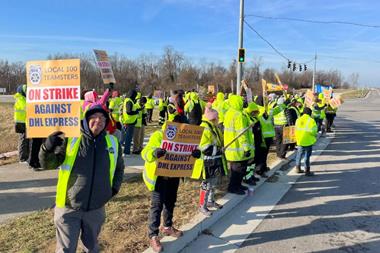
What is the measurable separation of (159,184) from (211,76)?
82.8m

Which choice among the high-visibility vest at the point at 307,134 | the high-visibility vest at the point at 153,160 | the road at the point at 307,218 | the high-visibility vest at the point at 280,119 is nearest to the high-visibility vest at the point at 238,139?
the road at the point at 307,218

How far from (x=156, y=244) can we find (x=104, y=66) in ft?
15.3

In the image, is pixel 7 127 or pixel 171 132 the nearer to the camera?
pixel 171 132

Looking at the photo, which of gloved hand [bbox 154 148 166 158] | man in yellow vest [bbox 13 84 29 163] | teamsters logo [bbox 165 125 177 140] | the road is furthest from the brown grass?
gloved hand [bbox 154 148 166 158]

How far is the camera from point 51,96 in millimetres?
3605

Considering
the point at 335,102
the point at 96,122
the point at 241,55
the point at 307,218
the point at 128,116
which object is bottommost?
the point at 307,218

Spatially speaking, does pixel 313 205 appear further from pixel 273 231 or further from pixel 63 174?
pixel 63 174

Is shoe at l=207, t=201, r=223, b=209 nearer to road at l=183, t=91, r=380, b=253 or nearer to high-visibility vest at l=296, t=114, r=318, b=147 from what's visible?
road at l=183, t=91, r=380, b=253

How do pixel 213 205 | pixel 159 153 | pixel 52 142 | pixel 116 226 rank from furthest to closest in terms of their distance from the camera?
1. pixel 213 205
2. pixel 116 226
3. pixel 159 153
4. pixel 52 142

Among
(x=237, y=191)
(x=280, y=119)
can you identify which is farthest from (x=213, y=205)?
(x=280, y=119)

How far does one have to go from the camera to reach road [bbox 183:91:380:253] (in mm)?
5129

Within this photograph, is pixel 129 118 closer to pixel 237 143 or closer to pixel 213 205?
pixel 237 143

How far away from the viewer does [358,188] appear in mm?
8203

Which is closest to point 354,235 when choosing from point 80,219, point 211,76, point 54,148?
point 80,219
